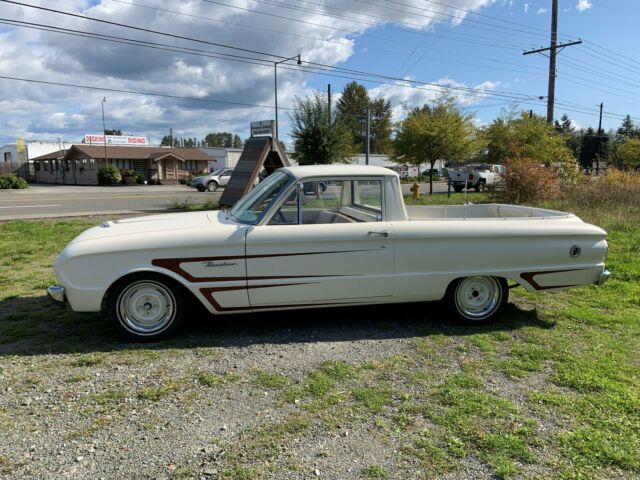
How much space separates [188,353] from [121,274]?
878 millimetres

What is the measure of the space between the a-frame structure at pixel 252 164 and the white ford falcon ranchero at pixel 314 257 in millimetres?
9805

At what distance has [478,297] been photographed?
5039 millimetres

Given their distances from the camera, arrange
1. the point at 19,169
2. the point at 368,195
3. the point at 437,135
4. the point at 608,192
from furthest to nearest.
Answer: the point at 19,169 < the point at 437,135 < the point at 608,192 < the point at 368,195

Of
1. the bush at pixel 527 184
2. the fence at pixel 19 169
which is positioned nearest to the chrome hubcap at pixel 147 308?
the bush at pixel 527 184

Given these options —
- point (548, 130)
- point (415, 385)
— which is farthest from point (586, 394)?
point (548, 130)

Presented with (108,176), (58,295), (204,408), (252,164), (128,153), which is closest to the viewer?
(204,408)

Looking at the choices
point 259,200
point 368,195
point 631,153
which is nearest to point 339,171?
point 368,195

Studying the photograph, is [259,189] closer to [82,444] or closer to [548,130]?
[82,444]

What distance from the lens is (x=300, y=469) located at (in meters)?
2.69

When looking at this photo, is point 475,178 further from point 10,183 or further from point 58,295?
point 10,183

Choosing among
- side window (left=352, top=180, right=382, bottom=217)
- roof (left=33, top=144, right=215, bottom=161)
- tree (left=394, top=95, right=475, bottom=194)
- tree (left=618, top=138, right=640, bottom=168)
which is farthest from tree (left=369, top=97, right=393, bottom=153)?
side window (left=352, top=180, right=382, bottom=217)

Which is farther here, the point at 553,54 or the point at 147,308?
the point at 553,54

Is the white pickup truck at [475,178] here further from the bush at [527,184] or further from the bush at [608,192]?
the bush at [608,192]

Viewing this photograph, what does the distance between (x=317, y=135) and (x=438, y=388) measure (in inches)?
711
